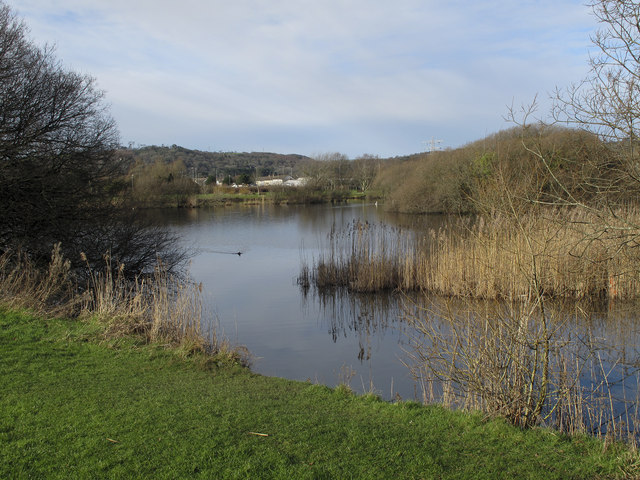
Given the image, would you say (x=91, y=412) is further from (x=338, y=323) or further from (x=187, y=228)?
(x=187, y=228)

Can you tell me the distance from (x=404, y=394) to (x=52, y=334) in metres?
4.99

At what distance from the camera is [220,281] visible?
15.5 m

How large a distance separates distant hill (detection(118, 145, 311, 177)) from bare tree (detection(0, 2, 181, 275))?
8252 centimetres

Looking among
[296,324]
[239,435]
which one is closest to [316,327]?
[296,324]

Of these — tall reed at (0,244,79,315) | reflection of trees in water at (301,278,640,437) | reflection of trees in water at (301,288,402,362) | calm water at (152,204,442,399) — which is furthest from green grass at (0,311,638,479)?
reflection of trees in water at (301,288,402,362)

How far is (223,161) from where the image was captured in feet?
400

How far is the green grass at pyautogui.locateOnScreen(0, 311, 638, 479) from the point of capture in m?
3.36

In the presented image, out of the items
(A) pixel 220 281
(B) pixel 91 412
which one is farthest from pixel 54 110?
(B) pixel 91 412

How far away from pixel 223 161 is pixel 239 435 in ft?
400

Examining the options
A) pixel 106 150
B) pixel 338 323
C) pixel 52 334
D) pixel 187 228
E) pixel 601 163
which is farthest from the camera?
pixel 187 228

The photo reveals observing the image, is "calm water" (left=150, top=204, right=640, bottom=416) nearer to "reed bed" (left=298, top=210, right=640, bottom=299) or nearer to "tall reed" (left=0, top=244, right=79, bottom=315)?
"reed bed" (left=298, top=210, right=640, bottom=299)

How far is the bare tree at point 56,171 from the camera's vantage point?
488 inches

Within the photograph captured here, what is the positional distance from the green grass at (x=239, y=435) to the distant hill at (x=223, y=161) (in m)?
93.2

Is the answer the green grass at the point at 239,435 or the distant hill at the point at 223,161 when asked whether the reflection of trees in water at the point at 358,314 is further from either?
the distant hill at the point at 223,161
